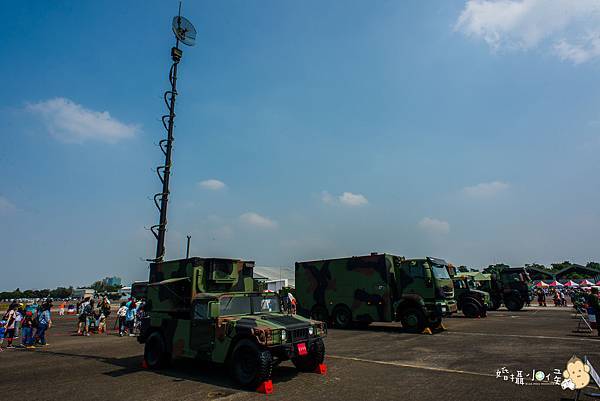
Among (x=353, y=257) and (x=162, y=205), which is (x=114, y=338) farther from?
(x=353, y=257)

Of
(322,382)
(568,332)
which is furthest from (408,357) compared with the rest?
(568,332)

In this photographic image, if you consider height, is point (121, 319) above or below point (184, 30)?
below

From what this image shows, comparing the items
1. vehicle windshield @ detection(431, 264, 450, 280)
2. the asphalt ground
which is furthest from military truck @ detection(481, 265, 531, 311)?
the asphalt ground

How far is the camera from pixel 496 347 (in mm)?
10820

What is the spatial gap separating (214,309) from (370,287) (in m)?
9.50

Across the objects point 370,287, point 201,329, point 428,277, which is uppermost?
point 428,277

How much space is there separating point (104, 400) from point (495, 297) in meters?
28.0

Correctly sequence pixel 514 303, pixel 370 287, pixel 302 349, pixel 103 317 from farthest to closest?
pixel 514 303
pixel 103 317
pixel 370 287
pixel 302 349

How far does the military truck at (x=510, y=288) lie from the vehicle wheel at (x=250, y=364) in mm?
24824

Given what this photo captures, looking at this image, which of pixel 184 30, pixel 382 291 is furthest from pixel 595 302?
pixel 184 30

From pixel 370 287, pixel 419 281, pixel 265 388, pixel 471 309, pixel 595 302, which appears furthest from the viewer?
pixel 471 309

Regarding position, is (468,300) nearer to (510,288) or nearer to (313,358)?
(510,288)

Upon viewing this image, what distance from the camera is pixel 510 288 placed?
26.8 m

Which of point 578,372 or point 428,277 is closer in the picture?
point 578,372
